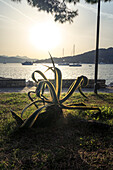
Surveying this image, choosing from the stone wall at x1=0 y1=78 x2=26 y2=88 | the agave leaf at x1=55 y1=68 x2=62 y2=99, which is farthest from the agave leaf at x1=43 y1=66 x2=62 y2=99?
the stone wall at x1=0 y1=78 x2=26 y2=88

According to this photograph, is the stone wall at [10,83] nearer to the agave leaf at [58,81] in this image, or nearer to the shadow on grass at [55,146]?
the agave leaf at [58,81]

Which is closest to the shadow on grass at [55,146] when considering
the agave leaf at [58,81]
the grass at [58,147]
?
the grass at [58,147]

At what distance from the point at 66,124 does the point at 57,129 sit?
297mm

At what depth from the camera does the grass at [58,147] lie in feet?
6.75

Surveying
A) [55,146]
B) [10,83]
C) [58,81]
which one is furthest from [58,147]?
[10,83]

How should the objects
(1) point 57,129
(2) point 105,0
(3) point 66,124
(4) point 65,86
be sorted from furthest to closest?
(4) point 65,86 < (2) point 105,0 < (3) point 66,124 < (1) point 57,129

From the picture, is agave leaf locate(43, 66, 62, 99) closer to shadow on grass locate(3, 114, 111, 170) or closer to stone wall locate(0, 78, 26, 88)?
shadow on grass locate(3, 114, 111, 170)

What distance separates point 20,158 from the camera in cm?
217

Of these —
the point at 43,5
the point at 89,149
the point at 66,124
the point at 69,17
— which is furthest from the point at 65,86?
the point at 89,149

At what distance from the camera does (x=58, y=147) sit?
2.41m

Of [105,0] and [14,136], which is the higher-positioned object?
[105,0]

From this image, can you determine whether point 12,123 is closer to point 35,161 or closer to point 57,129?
point 57,129

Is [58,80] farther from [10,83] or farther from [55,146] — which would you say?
[10,83]

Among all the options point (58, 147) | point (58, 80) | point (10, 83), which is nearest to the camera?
point (58, 147)
